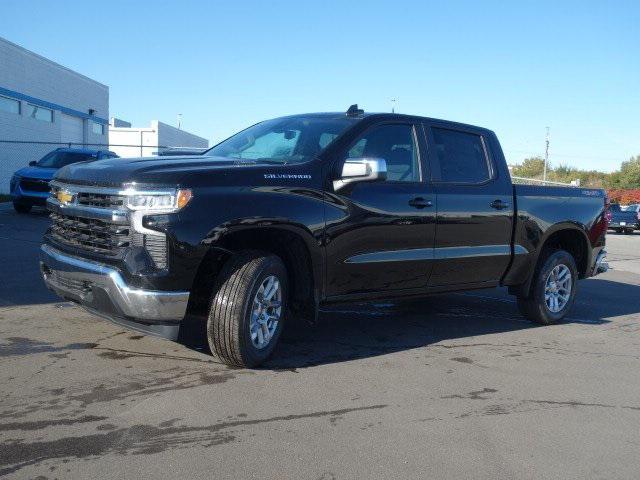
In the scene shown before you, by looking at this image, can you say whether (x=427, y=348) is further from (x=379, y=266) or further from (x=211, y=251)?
(x=211, y=251)

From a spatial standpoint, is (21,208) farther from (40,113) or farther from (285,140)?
(285,140)

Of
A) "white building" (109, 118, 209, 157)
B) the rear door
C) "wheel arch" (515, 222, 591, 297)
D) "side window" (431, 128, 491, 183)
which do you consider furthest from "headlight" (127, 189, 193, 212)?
"white building" (109, 118, 209, 157)

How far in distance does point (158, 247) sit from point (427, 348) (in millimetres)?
2740

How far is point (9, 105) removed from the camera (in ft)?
82.0

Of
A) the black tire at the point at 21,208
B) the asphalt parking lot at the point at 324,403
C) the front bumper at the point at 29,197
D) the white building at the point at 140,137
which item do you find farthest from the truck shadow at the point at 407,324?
the white building at the point at 140,137

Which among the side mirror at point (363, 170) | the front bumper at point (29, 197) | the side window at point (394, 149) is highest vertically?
the side window at point (394, 149)

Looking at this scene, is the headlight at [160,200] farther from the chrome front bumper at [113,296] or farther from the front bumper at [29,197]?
the front bumper at [29,197]

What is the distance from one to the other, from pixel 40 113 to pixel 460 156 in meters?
25.0

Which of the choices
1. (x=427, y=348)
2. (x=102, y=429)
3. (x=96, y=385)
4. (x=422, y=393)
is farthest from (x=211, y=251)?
(x=427, y=348)

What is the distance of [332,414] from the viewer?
4219 millimetres

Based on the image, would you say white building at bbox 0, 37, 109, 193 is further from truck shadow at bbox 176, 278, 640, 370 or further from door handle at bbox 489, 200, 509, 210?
door handle at bbox 489, 200, 509, 210

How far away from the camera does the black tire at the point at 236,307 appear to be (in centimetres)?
473

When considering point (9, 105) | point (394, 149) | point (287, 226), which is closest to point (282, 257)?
point (287, 226)

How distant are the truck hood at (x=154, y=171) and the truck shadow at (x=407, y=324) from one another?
4.99ft
